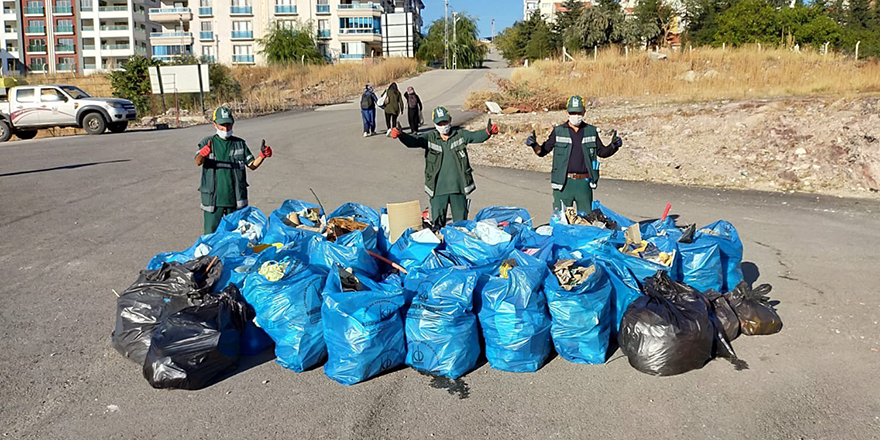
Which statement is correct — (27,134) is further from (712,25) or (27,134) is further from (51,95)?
(712,25)

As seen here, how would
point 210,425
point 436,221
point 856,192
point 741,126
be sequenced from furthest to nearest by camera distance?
1. point 741,126
2. point 856,192
3. point 436,221
4. point 210,425

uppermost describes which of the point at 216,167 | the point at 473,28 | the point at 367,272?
the point at 473,28

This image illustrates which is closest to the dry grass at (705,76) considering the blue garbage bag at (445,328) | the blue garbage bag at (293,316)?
the blue garbage bag at (445,328)

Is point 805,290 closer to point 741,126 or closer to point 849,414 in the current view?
point 849,414

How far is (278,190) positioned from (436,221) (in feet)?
18.4

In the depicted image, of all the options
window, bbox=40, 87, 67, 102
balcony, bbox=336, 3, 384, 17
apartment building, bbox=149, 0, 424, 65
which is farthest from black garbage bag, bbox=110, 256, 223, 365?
balcony, bbox=336, 3, 384, 17

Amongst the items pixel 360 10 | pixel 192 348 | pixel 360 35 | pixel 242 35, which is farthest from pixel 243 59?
pixel 192 348

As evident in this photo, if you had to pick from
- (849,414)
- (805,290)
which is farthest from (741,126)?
(849,414)

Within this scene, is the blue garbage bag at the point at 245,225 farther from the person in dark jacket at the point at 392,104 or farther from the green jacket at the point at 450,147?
the person in dark jacket at the point at 392,104

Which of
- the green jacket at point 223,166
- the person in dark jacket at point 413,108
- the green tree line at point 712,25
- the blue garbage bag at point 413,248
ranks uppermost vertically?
the green tree line at point 712,25

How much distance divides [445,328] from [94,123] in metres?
20.7

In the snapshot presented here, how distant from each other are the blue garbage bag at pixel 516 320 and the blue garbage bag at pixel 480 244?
55 centimetres

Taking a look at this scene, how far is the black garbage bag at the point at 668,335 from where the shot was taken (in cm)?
445

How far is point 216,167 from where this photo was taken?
257 inches
